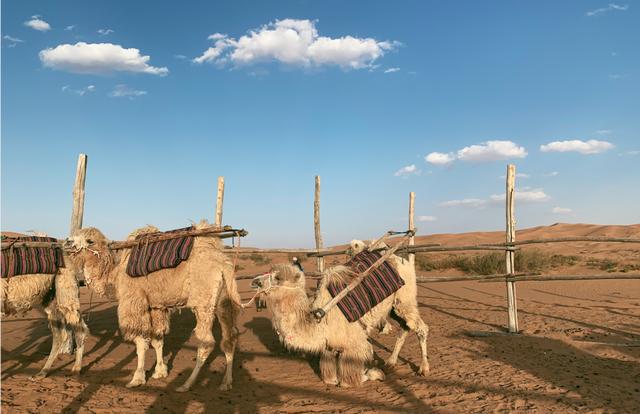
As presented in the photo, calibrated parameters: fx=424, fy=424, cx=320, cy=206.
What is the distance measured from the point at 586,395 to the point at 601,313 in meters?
A: 7.23

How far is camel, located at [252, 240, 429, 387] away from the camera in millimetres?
5324

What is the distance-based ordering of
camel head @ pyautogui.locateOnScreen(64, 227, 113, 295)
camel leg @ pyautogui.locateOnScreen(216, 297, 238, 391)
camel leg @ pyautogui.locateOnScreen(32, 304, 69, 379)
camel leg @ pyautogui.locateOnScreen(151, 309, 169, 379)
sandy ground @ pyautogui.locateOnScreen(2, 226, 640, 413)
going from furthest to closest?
camel leg @ pyautogui.locateOnScreen(32, 304, 69, 379)
camel head @ pyautogui.locateOnScreen(64, 227, 113, 295)
camel leg @ pyautogui.locateOnScreen(151, 309, 169, 379)
camel leg @ pyautogui.locateOnScreen(216, 297, 238, 391)
sandy ground @ pyautogui.locateOnScreen(2, 226, 640, 413)

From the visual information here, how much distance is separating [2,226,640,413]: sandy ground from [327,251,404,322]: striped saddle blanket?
1062 mm

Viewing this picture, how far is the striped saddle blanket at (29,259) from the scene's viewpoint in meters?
6.39

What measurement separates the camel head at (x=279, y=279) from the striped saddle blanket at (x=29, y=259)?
3718mm

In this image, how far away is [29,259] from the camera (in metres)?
6.57

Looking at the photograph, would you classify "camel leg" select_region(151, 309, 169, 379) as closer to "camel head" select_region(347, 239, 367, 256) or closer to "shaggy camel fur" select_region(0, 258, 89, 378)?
"shaggy camel fur" select_region(0, 258, 89, 378)

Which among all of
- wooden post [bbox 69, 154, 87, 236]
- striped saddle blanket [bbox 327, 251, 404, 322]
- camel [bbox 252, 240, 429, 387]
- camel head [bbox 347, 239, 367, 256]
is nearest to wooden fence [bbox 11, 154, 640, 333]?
wooden post [bbox 69, 154, 87, 236]

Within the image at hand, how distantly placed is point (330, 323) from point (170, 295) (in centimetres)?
245

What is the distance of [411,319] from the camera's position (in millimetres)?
6562

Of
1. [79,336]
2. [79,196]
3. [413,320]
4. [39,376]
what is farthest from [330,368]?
[79,196]

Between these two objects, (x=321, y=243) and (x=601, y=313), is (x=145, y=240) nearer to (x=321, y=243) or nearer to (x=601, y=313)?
(x=321, y=243)

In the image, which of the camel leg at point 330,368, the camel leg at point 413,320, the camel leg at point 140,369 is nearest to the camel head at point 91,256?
the camel leg at point 140,369

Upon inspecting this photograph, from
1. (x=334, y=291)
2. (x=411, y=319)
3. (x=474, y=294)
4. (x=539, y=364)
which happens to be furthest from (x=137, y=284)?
(x=474, y=294)
